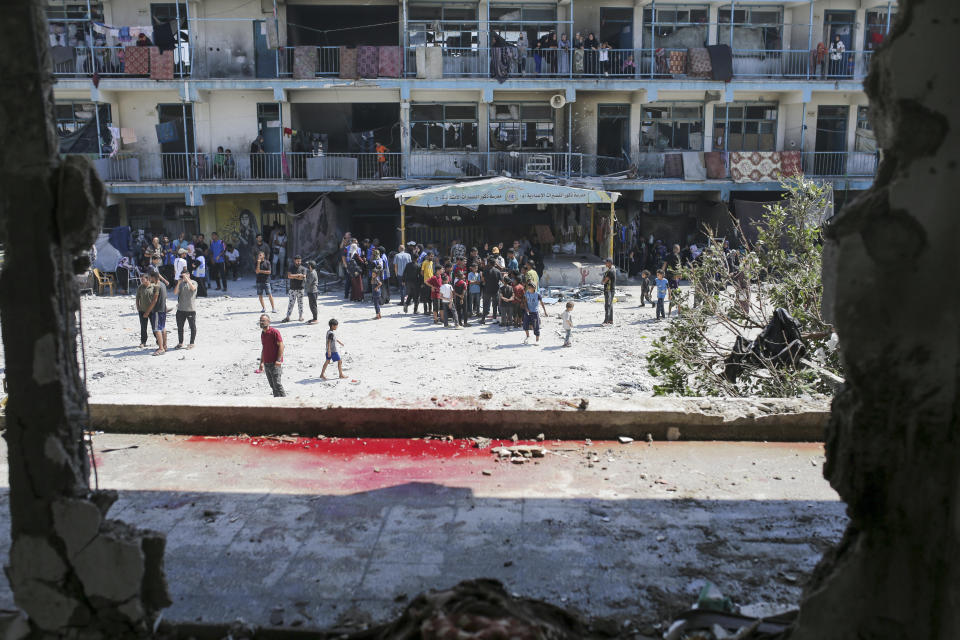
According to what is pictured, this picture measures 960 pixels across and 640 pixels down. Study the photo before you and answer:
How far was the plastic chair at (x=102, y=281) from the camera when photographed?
864 inches

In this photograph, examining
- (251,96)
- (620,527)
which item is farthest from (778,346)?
(251,96)

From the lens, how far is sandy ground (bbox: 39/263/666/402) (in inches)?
496

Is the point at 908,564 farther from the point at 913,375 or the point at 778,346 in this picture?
the point at 778,346

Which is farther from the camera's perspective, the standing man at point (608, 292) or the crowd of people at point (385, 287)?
the standing man at point (608, 292)

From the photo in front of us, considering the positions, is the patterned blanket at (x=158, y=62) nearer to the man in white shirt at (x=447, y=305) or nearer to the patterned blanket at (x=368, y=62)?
the patterned blanket at (x=368, y=62)

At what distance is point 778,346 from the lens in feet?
30.6

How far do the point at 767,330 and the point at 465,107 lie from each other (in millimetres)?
18991

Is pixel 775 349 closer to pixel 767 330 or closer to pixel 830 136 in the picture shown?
pixel 767 330

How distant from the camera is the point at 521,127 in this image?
88.5 feet

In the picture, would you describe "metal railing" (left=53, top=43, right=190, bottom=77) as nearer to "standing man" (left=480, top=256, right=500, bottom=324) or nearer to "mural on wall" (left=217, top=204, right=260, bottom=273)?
"mural on wall" (left=217, top=204, right=260, bottom=273)

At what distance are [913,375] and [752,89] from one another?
2543cm

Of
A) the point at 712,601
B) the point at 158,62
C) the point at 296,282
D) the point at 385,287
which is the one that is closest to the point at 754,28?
the point at 385,287

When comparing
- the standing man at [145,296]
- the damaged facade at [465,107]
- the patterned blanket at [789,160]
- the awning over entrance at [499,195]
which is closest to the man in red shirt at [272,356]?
the standing man at [145,296]

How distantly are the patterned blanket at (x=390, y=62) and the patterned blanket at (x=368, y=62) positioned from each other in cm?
15
